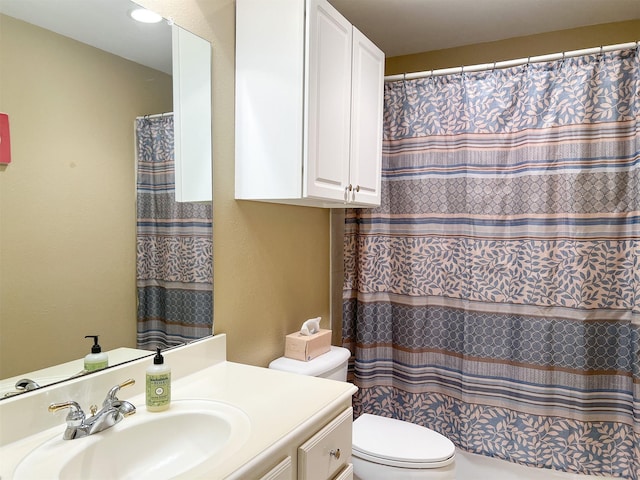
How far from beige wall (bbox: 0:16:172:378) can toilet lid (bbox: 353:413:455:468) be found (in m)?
1.11

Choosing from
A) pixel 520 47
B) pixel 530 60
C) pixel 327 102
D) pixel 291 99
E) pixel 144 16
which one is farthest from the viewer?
pixel 520 47

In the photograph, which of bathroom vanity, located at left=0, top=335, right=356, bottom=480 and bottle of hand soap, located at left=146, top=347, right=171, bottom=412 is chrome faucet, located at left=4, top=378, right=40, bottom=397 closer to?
bathroom vanity, located at left=0, top=335, right=356, bottom=480

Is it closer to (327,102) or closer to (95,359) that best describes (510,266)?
(327,102)

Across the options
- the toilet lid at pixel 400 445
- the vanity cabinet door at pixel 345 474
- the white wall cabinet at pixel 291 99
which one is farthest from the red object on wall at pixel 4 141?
the toilet lid at pixel 400 445

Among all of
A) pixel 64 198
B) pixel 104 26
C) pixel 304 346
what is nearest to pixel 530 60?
pixel 304 346

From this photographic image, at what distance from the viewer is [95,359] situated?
1199 mm

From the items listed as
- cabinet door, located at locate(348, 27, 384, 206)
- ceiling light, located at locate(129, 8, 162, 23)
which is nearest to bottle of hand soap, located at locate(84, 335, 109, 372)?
ceiling light, located at locate(129, 8, 162, 23)

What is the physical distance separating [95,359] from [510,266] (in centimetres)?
185

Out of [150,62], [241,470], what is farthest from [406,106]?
[241,470]

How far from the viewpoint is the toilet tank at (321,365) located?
187 centimetres

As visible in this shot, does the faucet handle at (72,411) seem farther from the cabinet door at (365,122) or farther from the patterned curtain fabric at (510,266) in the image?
the patterned curtain fabric at (510,266)

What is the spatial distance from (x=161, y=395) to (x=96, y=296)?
0.33m

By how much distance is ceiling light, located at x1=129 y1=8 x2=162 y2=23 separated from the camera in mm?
1316

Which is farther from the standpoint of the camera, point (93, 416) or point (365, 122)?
point (365, 122)
